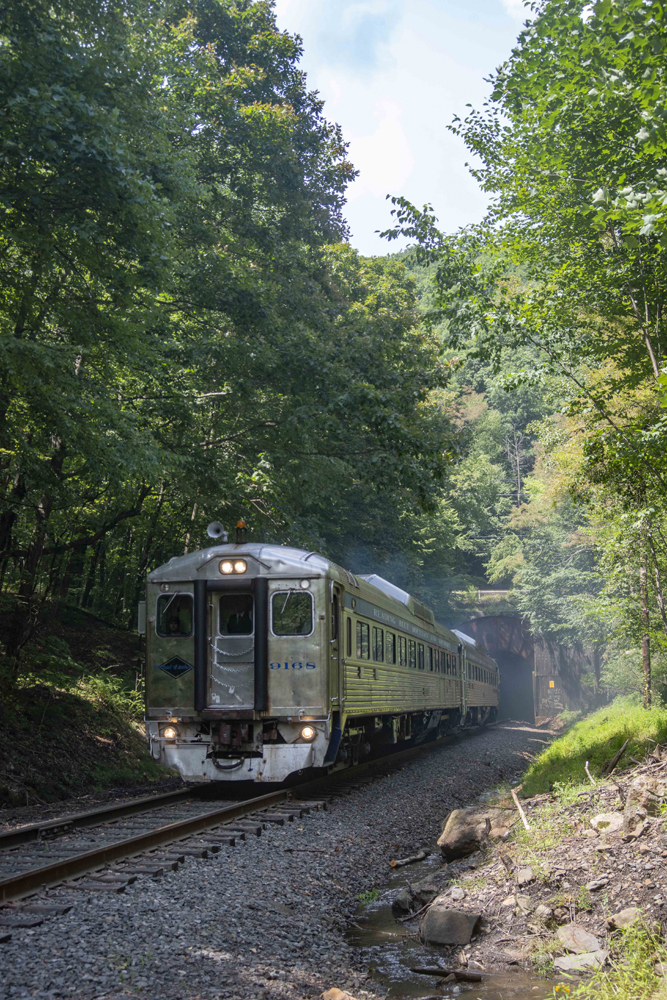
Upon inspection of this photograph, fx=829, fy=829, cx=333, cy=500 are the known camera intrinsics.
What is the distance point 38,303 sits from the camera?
35.7 feet

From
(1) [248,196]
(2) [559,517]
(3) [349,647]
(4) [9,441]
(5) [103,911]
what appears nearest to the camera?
(5) [103,911]

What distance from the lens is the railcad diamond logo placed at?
10.7 metres

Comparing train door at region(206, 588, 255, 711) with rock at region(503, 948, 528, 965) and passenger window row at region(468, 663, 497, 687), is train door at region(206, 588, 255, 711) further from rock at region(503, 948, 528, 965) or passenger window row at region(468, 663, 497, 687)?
passenger window row at region(468, 663, 497, 687)

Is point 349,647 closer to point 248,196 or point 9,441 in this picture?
point 9,441

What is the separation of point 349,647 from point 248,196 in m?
12.9

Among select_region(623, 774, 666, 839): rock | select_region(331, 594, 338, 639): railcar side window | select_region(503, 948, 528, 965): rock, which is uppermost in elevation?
select_region(331, 594, 338, 639): railcar side window

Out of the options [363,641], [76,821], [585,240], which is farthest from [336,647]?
[585,240]

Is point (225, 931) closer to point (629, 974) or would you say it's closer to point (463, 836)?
point (629, 974)

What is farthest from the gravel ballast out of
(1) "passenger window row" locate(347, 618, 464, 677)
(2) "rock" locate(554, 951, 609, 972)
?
(1) "passenger window row" locate(347, 618, 464, 677)

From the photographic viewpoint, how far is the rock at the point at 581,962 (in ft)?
17.1

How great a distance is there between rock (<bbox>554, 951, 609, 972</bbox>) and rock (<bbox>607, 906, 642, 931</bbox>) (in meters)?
0.24

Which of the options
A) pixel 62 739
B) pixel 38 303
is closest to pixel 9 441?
pixel 38 303

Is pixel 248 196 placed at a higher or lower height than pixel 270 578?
higher

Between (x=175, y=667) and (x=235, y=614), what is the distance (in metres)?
1.02
